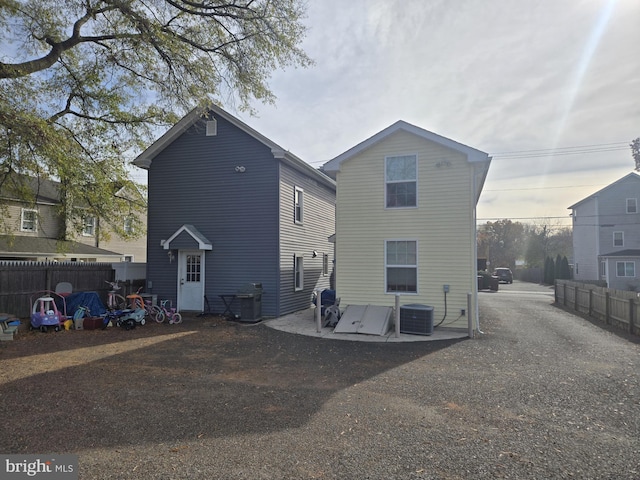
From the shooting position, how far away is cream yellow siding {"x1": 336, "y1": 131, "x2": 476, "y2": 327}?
10234 millimetres

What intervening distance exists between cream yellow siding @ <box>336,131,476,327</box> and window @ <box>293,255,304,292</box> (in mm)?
2768

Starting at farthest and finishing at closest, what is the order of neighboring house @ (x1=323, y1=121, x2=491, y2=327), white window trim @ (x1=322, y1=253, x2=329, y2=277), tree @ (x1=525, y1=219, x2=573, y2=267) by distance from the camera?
tree @ (x1=525, y1=219, x2=573, y2=267)
white window trim @ (x1=322, y1=253, x2=329, y2=277)
neighboring house @ (x1=323, y1=121, x2=491, y2=327)

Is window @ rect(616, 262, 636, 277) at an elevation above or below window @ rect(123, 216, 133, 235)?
below

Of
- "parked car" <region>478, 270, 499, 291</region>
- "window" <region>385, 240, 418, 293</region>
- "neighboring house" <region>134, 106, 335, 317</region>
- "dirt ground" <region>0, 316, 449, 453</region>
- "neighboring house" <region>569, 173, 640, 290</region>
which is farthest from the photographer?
"parked car" <region>478, 270, 499, 291</region>

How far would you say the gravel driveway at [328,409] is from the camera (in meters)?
3.38

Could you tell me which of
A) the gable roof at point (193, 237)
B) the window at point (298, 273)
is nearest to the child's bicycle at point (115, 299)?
the gable roof at point (193, 237)

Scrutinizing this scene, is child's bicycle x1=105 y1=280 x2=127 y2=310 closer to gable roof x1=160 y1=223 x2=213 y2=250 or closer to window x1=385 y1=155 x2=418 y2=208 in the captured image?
gable roof x1=160 y1=223 x2=213 y2=250

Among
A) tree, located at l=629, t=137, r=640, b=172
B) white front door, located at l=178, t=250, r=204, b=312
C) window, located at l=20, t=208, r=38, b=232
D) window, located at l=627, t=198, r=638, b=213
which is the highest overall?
tree, located at l=629, t=137, r=640, b=172

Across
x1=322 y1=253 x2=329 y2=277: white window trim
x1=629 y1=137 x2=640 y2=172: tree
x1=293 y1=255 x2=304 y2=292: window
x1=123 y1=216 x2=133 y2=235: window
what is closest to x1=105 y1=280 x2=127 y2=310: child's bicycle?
x1=123 y1=216 x2=133 y2=235: window

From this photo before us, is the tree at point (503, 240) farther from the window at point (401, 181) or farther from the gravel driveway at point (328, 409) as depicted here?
the gravel driveway at point (328, 409)

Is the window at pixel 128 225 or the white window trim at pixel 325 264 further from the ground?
the window at pixel 128 225

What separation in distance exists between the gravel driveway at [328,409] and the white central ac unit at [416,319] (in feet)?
2.95

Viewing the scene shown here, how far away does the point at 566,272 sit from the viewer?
34.3 m

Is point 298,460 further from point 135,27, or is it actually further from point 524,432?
point 135,27
